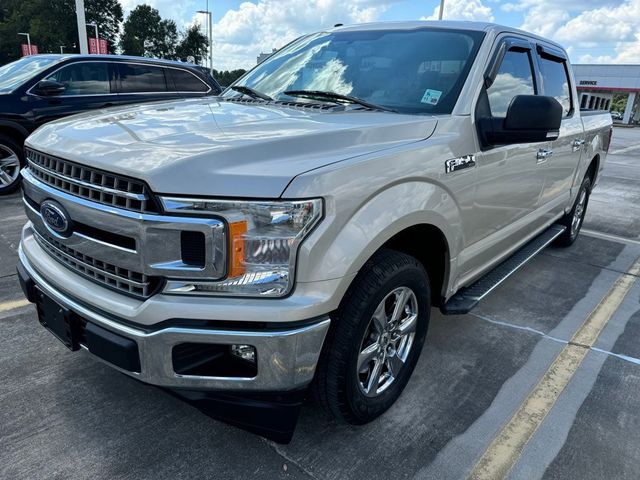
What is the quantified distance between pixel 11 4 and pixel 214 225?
313ft

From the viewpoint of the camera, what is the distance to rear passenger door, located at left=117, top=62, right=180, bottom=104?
7648 mm

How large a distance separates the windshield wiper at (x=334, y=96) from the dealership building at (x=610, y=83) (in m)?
54.5

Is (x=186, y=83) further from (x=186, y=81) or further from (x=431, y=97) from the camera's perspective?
(x=431, y=97)

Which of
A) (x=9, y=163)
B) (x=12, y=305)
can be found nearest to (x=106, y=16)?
(x=9, y=163)

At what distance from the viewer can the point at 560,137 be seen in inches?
158

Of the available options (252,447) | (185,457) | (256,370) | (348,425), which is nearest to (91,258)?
(256,370)

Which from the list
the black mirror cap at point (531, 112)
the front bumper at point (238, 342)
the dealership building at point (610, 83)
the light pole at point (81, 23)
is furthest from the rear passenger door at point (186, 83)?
the dealership building at point (610, 83)

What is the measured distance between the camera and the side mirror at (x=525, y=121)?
8.32 ft

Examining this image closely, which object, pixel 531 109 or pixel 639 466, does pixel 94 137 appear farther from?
pixel 639 466

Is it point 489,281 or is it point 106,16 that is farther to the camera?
point 106,16

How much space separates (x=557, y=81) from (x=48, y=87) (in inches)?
251

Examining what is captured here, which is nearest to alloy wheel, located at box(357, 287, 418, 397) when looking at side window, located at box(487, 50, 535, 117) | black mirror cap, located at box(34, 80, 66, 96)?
side window, located at box(487, 50, 535, 117)

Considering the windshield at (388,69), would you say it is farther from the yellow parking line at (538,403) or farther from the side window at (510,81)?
the yellow parking line at (538,403)

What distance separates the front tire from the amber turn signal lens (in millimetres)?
481
